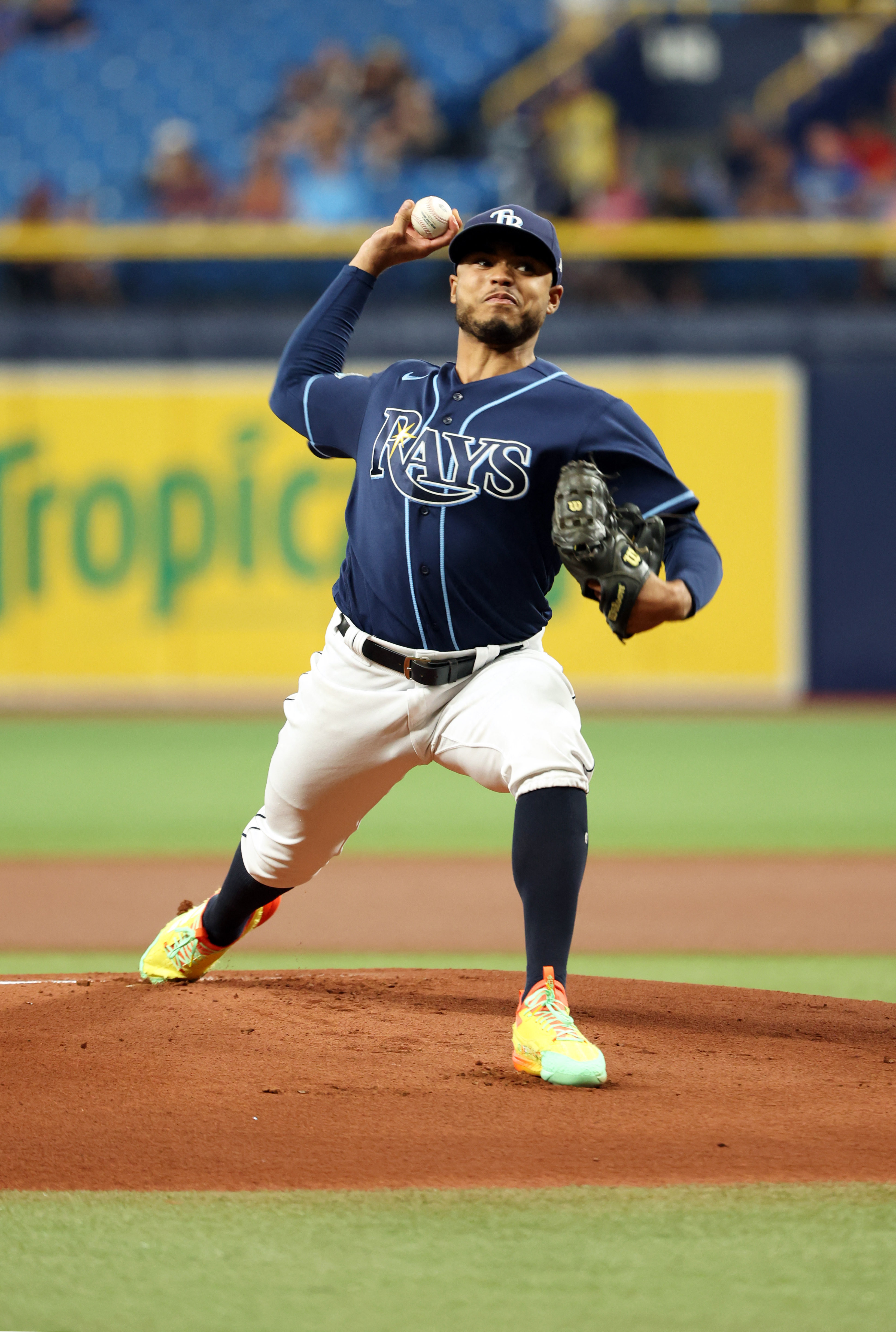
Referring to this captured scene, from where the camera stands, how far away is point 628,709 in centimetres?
1198

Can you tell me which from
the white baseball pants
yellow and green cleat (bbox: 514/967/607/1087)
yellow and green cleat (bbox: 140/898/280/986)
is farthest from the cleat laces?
yellow and green cleat (bbox: 140/898/280/986)

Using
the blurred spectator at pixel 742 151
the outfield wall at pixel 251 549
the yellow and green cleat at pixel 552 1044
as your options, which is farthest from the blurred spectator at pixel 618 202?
the yellow and green cleat at pixel 552 1044

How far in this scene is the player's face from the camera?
3.36 meters

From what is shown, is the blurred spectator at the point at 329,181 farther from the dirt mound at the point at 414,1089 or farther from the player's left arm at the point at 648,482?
the player's left arm at the point at 648,482

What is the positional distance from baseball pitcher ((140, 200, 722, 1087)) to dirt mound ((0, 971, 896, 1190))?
217mm

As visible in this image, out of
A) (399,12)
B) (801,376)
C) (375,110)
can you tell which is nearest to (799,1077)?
(801,376)

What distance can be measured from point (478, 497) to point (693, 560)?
1.52 feet

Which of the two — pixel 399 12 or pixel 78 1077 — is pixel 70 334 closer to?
pixel 399 12

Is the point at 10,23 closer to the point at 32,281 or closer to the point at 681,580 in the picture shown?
the point at 32,281

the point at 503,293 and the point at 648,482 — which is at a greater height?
the point at 503,293

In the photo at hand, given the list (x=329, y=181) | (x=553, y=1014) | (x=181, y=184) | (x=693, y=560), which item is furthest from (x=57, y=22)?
(x=553, y=1014)

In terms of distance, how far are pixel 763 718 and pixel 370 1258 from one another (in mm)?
9426

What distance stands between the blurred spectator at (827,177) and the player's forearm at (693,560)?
10.2 m

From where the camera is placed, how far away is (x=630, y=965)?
463 cm
